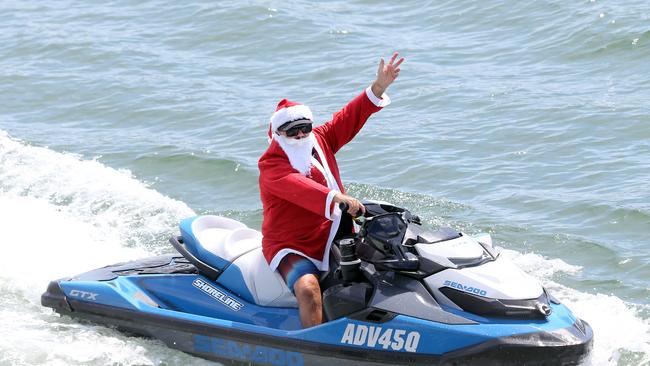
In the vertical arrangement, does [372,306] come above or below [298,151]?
below

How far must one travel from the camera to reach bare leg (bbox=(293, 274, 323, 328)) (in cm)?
693

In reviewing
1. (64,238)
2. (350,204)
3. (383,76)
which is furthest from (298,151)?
(64,238)

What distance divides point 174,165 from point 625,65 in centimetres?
613

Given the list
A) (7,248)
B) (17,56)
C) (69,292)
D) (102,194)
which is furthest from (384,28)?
(69,292)

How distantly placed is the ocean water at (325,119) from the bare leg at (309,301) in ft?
3.35

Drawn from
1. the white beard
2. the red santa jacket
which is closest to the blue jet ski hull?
the red santa jacket

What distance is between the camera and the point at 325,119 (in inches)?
541

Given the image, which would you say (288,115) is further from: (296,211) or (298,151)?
(296,211)

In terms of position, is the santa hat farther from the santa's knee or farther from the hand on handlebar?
the santa's knee

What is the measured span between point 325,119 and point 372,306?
23.6 ft

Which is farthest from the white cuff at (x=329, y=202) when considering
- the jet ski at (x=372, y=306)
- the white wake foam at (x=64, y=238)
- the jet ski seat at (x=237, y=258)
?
the white wake foam at (x=64, y=238)

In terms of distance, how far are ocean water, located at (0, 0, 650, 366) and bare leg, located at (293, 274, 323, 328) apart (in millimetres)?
1021

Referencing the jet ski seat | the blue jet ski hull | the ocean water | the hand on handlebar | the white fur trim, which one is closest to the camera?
the blue jet ski hull

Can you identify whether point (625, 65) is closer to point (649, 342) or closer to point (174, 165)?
point (174, 165)
